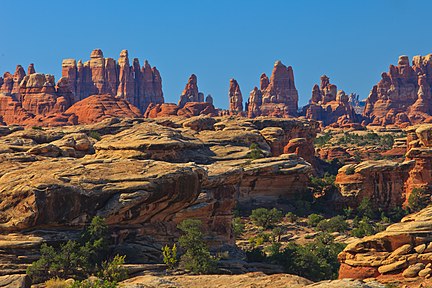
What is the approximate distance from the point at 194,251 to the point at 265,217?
2773 centimetres

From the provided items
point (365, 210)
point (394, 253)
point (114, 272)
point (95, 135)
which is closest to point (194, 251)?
point (114, 272)

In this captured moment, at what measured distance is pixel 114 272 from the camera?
34500 millimetres

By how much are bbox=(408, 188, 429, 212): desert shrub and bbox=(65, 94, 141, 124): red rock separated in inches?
3297

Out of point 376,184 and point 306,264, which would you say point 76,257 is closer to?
point 306,264

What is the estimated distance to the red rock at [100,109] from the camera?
15174cm

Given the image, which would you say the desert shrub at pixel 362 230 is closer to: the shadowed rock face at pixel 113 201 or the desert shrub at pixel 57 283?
the shadowed rock face at pixel 113 201

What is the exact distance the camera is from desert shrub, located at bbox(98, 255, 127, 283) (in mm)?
33938

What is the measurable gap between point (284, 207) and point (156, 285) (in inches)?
1695

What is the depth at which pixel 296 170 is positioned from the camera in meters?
74.1

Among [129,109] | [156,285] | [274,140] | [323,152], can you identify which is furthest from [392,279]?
[129,109]

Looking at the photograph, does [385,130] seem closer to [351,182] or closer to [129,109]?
[129,109]

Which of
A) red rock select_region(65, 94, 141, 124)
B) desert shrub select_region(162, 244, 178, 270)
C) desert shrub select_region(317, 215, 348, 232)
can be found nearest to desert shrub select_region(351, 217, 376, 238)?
desert shrub select_region(317, 215, 348, 232)

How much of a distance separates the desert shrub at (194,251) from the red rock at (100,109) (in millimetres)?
110264

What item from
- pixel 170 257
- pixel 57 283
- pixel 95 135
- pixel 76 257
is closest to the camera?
pixel 57 283
